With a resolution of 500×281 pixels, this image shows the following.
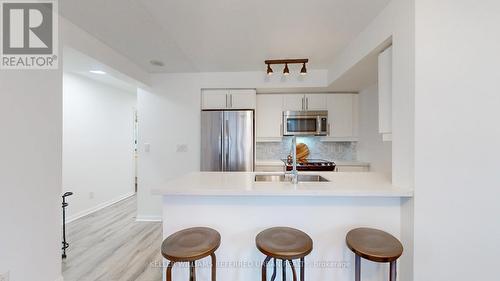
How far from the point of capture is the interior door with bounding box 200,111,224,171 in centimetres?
356

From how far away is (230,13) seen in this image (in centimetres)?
197

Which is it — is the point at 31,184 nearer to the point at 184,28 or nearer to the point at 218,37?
the point at 184,28

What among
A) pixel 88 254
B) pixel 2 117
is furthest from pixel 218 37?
pixel 88 254

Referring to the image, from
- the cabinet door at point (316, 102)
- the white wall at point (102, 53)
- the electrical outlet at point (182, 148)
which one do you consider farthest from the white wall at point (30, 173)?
the cabinet door at point (316, 102)

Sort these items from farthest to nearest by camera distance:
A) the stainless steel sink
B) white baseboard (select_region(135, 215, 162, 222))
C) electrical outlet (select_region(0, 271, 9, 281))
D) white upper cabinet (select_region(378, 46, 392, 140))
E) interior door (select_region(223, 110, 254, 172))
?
white baseboard (select_region(135, 215, 162, 222)) < interior door (select_region(223, 110, 254, 172)) < the stainless steel sink < white upper cabinet (select_region(378, 46, 392, 140)) < electrical outlet (select_region(0, 271, 9, 281))

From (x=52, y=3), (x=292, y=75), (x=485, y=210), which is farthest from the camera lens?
(x=292, y=75)

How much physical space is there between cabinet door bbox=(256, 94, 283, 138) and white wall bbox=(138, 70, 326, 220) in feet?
2.20

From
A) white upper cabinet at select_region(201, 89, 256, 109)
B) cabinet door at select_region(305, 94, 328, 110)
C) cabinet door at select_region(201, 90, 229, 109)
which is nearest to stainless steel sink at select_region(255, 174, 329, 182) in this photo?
white upper cabinet at select_region(201, 89, 256, 109)

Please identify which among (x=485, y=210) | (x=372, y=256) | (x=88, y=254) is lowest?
(x=88, y=254)

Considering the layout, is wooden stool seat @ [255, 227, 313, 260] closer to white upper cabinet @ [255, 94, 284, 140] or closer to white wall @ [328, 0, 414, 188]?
white wall @ [328, 0, 414, 188]

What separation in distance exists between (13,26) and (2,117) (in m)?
0.72

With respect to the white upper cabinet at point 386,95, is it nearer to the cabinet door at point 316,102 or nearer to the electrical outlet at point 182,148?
the cabinet door at point 316,102

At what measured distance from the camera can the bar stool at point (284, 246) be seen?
Result: 132 cm

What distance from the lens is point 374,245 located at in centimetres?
142
